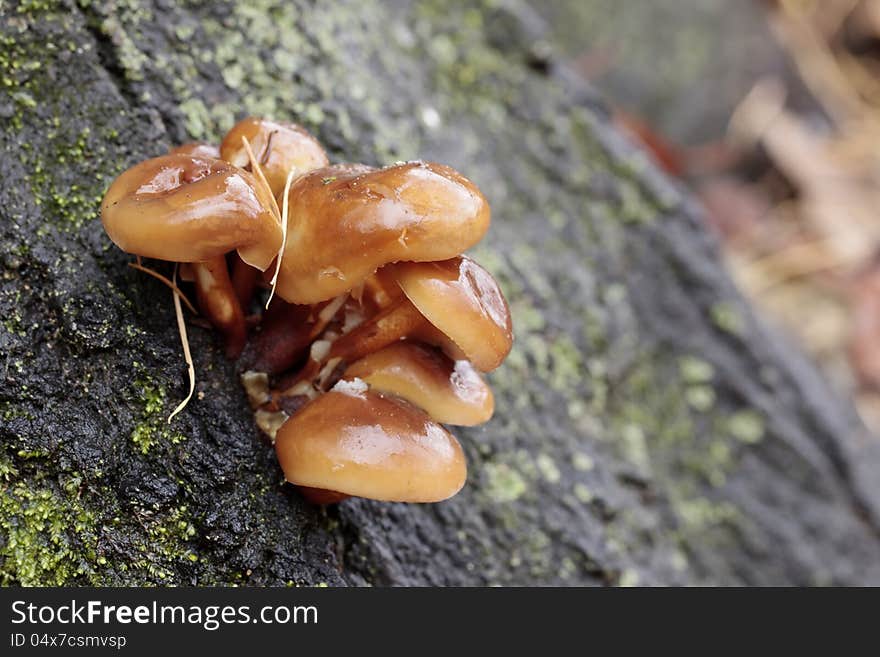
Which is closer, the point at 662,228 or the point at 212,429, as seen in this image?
the point at 212,429

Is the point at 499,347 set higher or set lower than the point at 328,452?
higher

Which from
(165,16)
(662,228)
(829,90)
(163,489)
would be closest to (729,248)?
(829,90)

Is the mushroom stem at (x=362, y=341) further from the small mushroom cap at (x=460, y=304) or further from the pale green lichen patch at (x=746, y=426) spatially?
the pale green lichen patch at (x=746, y=426)

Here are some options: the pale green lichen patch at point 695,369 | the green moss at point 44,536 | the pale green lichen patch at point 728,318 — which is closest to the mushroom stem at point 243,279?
the green moss at point 44,536

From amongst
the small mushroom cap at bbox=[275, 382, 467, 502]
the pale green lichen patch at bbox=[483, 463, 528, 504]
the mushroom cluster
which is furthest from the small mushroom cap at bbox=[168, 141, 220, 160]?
the pale green lichen patch at bbox=[483, 463, 528, 504]

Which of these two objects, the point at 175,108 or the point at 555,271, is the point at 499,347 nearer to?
the point at 175,108

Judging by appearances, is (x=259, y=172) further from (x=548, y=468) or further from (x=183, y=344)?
(x=548, y=468)
